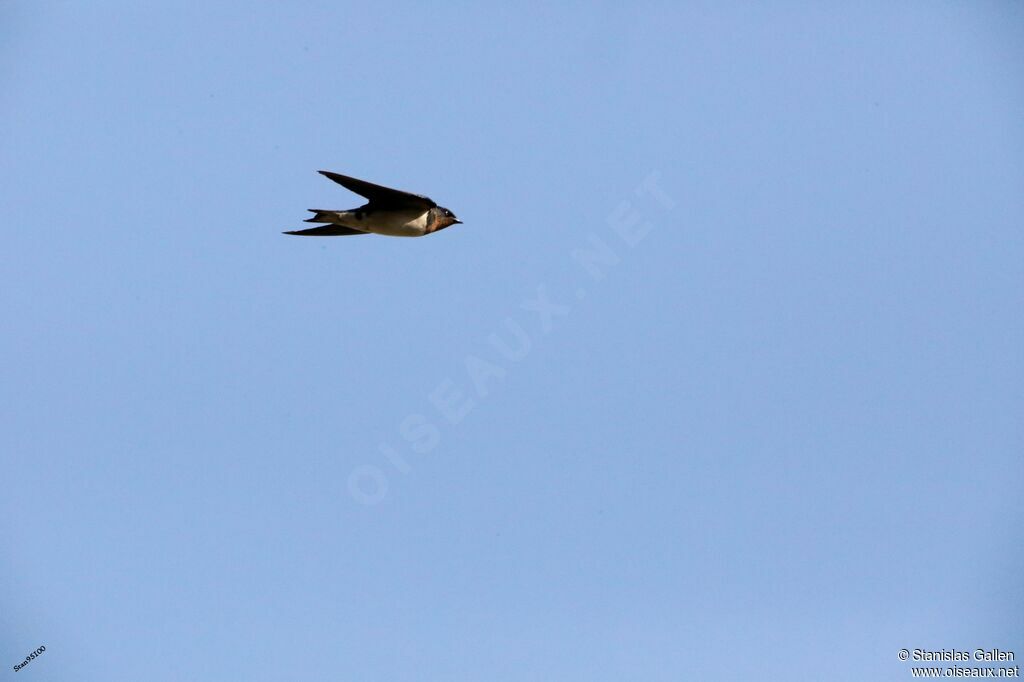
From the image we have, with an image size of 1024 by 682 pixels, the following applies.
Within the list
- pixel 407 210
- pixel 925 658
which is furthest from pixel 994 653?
pixel 407 210

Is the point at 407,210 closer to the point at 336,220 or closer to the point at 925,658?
the point at 336,220

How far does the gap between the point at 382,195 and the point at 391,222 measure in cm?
98

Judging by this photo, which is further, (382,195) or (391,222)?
(391,222)

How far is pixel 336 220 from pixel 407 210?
1.41m

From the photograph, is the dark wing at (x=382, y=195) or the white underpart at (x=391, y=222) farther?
the white underpart at (x=391, y=222)

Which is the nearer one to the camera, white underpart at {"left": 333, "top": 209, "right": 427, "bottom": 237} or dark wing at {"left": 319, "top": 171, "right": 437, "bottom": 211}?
dark wing at {"left": 319, "top": 171, "right": 437, "bottom": 211}

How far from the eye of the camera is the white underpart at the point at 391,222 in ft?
77.6

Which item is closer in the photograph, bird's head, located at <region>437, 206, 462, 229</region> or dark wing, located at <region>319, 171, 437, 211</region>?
dark wing, located at <region>319, 171, 437, 211</region>

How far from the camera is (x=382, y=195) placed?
2311 cm

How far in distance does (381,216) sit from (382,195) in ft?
2.35

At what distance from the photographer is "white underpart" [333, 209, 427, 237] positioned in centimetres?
2364

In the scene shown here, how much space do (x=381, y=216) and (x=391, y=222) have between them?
32 centimetres

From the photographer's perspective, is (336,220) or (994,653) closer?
(336,220)

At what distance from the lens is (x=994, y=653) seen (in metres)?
35.3
